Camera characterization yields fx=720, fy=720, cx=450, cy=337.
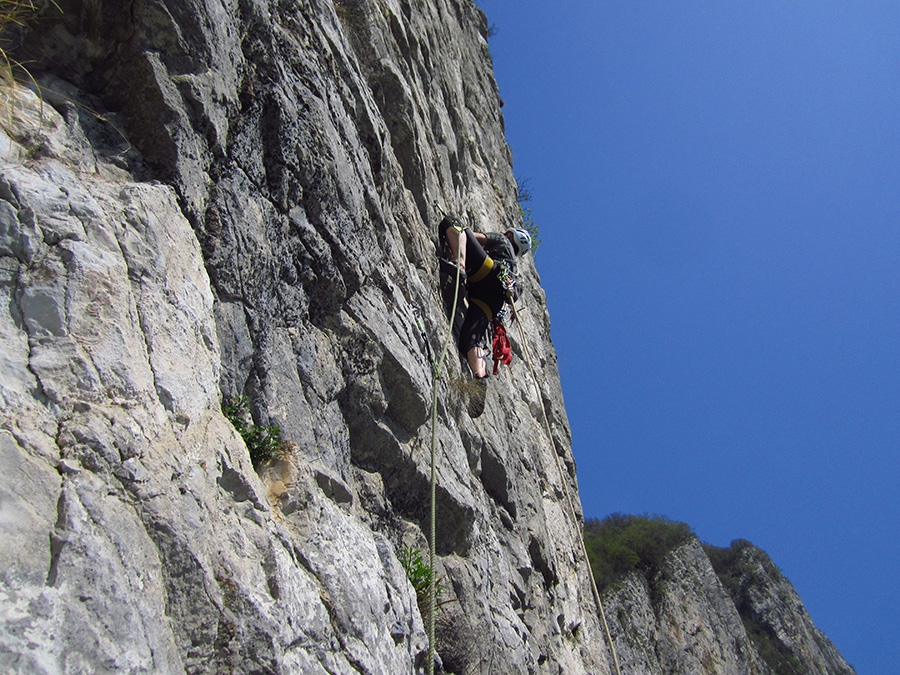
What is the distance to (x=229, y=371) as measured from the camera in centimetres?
378

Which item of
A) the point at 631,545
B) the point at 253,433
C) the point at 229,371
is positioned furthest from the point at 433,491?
the point at 631,545

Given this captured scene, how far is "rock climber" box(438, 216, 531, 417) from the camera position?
310 inches

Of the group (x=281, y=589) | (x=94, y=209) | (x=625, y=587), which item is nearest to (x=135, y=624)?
(x=281, y=589)

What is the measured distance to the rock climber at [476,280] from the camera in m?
7.88

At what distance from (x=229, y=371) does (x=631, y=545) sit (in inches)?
793

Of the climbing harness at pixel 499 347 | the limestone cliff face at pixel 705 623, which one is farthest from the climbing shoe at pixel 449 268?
the limestone cliff face at pixel 705 623

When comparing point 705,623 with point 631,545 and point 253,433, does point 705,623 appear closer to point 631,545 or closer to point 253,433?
point 631,545

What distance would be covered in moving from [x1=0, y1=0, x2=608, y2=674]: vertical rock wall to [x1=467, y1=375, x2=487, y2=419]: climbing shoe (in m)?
0.18

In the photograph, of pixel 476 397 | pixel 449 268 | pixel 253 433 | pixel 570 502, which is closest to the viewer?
pixel 253 433

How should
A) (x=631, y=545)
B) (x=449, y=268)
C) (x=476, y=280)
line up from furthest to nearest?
1. (x=631, y=545)
2. (x=476, y=280)
3. (x=449, y=268)

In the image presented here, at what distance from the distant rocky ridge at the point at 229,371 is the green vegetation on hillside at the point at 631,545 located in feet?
43.3

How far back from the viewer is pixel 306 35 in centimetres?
561

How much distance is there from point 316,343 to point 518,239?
552cm

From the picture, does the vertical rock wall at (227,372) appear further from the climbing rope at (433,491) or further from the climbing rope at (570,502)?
the climbing rope at (570,502)
